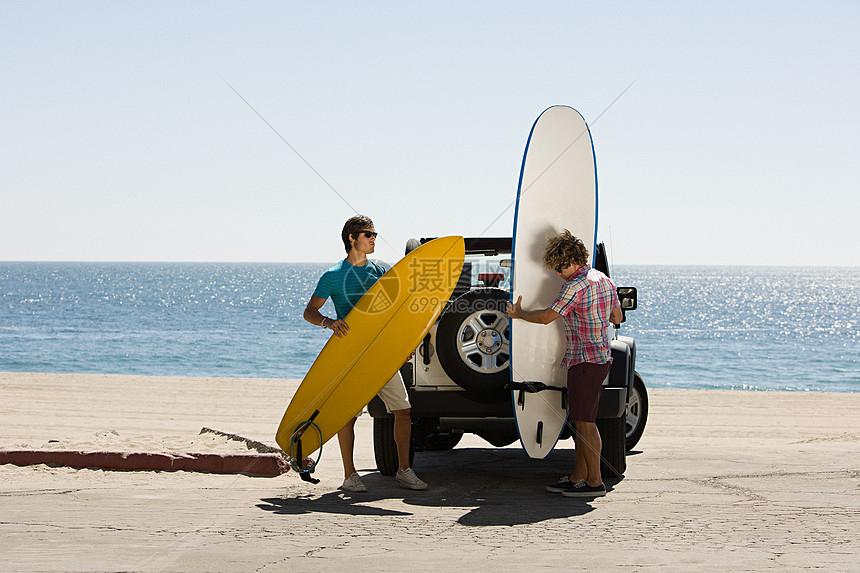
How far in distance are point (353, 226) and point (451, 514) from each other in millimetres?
2021

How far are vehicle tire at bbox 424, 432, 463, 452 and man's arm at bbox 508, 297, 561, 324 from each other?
2.63m

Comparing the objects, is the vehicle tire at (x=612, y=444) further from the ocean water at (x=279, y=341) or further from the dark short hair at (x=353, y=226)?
the ocean water at (x=279, y=341)

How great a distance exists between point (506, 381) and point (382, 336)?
94 cm

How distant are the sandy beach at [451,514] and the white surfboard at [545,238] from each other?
57cm

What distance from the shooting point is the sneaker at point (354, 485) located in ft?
18.5

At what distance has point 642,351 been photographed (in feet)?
119

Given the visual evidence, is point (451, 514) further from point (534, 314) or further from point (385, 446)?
point (534, 314)

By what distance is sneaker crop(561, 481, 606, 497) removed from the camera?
550cm

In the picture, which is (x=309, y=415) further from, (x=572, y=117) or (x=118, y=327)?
(x=118, y=327)

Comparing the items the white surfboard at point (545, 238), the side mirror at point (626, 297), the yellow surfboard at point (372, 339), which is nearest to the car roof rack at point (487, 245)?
the yellow surfboard at point (372, 339)

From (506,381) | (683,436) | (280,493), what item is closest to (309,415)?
(280,493)

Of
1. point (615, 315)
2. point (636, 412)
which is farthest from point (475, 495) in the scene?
point (636, 412)

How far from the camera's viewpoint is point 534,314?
18.0 ft

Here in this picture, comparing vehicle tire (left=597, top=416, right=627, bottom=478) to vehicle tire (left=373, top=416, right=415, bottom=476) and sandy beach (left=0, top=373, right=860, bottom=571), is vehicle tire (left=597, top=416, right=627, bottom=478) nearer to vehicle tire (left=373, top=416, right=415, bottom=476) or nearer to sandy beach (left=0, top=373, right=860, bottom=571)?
sandy beach (left=0, top=373, right=860, bottom=571)
